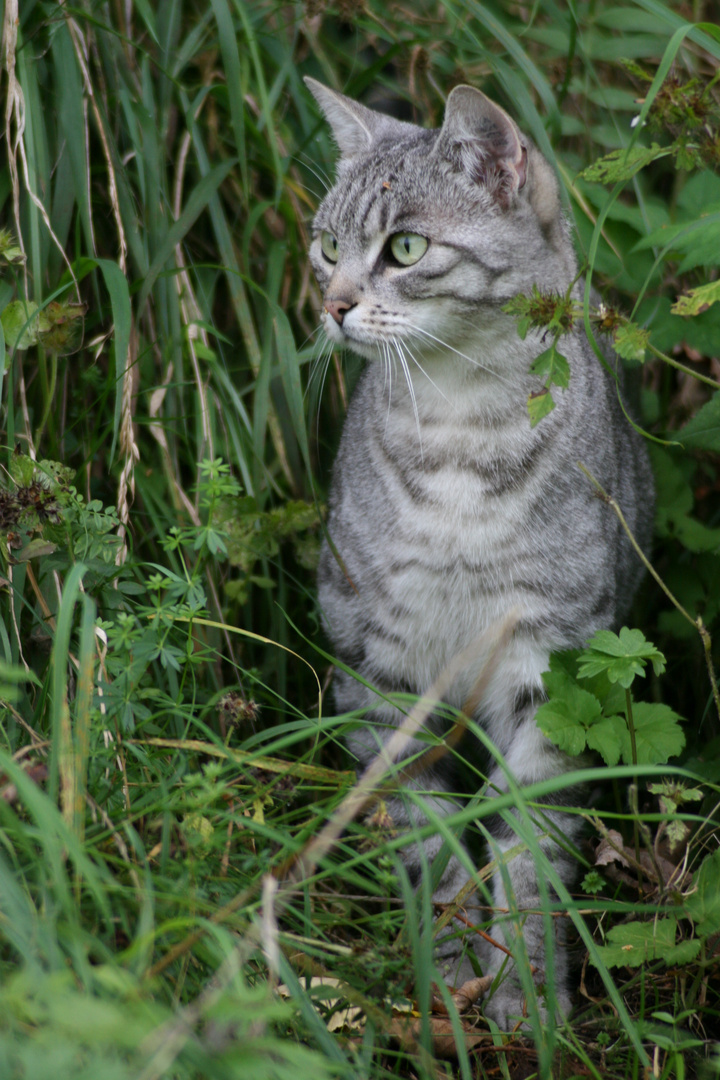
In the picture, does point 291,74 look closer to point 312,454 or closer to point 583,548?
point 312,454

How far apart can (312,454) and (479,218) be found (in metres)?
1.17

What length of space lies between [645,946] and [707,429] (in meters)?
1.35

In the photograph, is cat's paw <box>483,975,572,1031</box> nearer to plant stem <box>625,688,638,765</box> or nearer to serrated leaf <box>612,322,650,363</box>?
plant stem <box>625,688,638,765</box>

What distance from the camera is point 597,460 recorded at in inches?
98.5

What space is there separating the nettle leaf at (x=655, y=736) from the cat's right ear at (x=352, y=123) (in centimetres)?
165

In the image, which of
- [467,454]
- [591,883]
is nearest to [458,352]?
[467,454]

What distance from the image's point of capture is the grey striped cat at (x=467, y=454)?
89.7 inches


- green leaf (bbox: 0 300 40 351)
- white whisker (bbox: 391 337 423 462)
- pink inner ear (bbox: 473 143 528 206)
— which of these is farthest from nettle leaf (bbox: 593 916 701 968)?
green leaf (bbox: 0 300 40 351)

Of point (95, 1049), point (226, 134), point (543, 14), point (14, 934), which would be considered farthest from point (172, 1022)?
point (543, 14)

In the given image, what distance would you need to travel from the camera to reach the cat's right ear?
2.66 meters

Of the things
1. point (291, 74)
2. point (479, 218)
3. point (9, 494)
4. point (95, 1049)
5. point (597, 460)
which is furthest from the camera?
point (291, 74)

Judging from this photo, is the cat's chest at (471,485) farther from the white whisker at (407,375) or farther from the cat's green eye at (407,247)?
the cat's green eye at (407,247)

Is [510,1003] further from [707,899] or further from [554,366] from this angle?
[554,366]

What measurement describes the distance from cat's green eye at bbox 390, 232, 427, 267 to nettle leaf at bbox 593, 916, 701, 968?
1.55m
